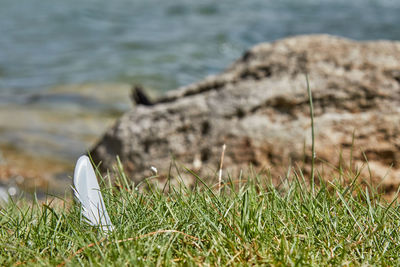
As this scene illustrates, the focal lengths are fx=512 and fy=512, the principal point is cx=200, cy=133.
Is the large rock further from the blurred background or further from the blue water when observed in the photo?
the blue water

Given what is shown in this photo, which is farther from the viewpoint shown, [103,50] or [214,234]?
[103,50]

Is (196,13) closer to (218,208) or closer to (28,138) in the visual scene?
(28,138)

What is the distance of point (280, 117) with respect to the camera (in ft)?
13.4

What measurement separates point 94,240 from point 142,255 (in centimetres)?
19

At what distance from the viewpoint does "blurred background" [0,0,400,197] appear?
8883 millimetres

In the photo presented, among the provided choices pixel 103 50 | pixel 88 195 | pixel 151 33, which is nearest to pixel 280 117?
pixel 88 195

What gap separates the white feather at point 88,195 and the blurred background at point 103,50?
4.71 m

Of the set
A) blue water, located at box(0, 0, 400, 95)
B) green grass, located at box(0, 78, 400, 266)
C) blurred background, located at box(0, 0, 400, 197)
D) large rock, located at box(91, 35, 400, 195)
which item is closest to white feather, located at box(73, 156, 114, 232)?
green grass, located at box(0, 78, 400, 266)

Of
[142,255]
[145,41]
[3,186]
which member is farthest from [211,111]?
[145,41]

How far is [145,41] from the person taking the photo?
14.5 meters

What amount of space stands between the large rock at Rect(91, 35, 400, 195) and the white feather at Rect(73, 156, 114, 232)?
1.80 metres

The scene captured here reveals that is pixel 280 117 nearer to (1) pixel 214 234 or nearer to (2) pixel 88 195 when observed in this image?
(1) pixel 214 234

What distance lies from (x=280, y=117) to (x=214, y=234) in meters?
2.20

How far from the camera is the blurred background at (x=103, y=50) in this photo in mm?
8883
